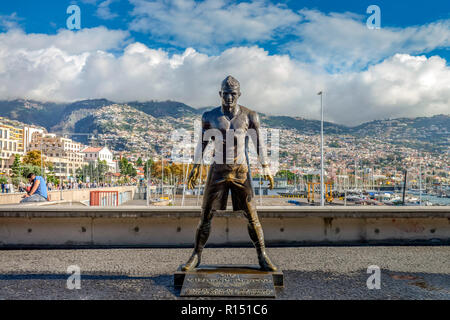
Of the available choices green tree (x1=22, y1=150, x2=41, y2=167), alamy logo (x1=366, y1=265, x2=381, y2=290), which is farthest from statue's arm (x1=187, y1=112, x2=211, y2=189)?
green tree (x1=22, y1=150, x2=41, y2=167)

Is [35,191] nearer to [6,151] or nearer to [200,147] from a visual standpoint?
[200,147]

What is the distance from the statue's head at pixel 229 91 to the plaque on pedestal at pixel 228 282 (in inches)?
101

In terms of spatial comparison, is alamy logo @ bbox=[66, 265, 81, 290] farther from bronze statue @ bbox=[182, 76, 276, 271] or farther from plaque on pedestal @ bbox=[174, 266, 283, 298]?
bronze statue @ bbox=[182, 76, 276, 271]

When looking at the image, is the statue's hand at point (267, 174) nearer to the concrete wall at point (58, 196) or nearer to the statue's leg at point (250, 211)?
the statue's leg at point (250, 211)

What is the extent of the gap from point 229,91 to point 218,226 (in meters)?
4.61

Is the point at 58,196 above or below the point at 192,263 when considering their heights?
below

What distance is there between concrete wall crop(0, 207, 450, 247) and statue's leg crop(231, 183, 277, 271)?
131 inches

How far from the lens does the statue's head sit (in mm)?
5430

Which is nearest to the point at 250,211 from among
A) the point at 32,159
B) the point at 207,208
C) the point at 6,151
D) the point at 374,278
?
the point at 207,208

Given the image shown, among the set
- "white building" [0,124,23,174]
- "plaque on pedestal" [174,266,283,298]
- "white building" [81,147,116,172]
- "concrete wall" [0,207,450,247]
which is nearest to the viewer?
"plaque on pedestal" [174,266,283,298]

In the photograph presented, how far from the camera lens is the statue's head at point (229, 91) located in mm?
5430

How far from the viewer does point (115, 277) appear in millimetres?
5910

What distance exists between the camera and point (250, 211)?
545 cm

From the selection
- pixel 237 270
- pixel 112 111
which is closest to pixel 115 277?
pixel 237 270
